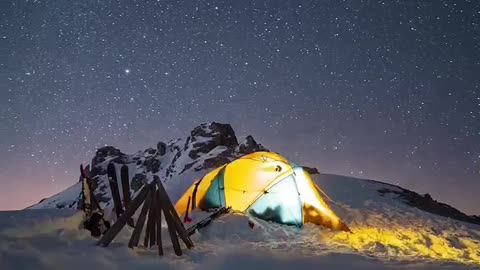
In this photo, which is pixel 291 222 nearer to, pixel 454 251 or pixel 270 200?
pixel 270 200

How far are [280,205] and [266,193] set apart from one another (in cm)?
68

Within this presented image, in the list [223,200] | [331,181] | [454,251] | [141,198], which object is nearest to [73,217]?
[141,198]

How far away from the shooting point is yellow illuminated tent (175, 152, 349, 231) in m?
14.5

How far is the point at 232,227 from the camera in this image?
1125 centimetres

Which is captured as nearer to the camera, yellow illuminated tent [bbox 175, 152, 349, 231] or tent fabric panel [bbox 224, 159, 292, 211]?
yellow illuminated tent [bbox 175, 152, 349, 231]

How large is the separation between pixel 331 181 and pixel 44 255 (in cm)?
2555

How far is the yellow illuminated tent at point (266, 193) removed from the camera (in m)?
14.5

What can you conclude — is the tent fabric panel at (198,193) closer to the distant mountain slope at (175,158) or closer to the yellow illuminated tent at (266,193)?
Result: the yellow illuminated tent at (266,193)

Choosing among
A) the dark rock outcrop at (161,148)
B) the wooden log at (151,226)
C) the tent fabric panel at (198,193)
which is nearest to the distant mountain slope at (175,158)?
the dark rock outcrop at (161,148)

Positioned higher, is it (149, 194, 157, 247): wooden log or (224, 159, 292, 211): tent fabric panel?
(224, 159, 292, 211): tent fabric panel

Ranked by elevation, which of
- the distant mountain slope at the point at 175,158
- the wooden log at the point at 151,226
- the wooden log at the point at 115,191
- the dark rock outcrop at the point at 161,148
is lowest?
the wooden log at the point at 151,226

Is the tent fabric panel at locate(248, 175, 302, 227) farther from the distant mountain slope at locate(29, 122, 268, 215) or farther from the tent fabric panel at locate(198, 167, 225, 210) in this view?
the distant mountain slope at locate(29, 122, 268, 215)

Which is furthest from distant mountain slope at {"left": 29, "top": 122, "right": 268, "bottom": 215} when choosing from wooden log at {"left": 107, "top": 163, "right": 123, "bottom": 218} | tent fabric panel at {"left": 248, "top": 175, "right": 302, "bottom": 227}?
wooden log at {"left": 107, "top": 163, "right": 123, "bottom": 218}

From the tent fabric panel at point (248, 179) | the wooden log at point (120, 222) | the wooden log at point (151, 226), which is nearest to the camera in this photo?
the wooden log at point (120, 222)
